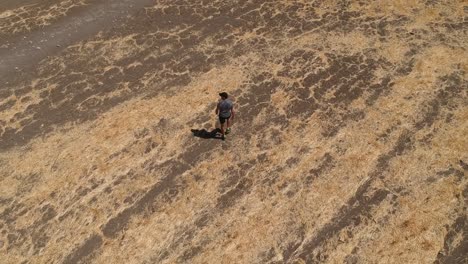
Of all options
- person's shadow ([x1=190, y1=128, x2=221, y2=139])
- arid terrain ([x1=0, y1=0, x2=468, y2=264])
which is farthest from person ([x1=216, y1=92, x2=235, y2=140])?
arid terrain ([x1=0, y1=0, x2=468, y2=264])

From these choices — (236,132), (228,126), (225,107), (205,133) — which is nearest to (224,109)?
(225,107)

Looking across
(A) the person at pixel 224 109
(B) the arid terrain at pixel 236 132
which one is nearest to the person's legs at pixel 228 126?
(A) the person at pixel 224 109

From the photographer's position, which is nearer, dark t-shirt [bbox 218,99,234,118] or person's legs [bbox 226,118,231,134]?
dark t-shirt [bbox 218,99,234,118]

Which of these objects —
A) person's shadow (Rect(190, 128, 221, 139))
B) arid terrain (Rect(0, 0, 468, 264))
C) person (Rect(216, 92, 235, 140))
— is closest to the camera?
arid terrain (Rect(0, 0, 468, 264))

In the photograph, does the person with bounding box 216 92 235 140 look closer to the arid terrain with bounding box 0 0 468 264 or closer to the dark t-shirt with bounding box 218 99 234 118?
the dark t-shirt with bounding box 218 99 234 118

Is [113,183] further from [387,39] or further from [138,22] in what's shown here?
[387,39]

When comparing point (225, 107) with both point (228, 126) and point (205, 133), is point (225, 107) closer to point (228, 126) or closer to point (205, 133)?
point (228, 126)

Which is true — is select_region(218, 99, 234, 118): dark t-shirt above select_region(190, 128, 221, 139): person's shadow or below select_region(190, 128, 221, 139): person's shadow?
above

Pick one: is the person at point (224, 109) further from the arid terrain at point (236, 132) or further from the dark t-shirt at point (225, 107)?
the arid terrain at point (236, 132)

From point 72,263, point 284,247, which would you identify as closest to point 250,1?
point 284,247
